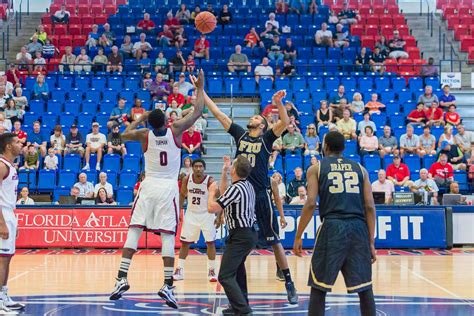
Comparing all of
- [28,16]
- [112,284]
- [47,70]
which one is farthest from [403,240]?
[28,16]

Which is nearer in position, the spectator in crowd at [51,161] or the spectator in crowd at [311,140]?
the spectator in crowd at [51,161]

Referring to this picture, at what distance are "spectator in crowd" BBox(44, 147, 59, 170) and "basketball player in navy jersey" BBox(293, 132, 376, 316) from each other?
14889 mm

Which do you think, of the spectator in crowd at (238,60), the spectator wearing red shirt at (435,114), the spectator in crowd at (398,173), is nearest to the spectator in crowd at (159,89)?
the spectator in crowd at (238,60)

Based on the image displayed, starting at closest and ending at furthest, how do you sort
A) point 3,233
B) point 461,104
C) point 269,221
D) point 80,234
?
point 3,233 → point 269,221 → point 80,234 → point 461,104

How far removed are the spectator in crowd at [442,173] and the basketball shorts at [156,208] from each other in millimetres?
12313

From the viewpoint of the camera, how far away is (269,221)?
11.2 m

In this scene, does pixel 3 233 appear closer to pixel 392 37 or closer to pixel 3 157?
pixel 3 157

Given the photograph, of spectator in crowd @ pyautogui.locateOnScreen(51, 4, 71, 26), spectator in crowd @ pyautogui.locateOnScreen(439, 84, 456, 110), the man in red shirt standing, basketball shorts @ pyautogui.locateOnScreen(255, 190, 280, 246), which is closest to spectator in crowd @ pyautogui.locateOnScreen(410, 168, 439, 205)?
spectator in crowd @ pyautogui.locateOnScreen(439, 84, 456, 110)

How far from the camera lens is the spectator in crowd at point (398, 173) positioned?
21625mm

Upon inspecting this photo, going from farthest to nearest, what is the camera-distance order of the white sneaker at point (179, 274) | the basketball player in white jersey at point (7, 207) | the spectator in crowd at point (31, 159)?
the spectator in crowd at point (31, 159), the white sneaker at point (179, 274), the basketball player in white jersey at point (7, 207)

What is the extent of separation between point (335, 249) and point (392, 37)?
901 inches

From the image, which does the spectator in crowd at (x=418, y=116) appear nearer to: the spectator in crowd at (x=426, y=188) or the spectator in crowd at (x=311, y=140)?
the spectator in crowd at (x=311, y=140)

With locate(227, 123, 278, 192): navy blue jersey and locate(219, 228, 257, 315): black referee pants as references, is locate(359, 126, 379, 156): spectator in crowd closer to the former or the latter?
locate(227, 123, 278, 192): navy blue jersey

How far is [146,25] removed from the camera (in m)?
30.0
